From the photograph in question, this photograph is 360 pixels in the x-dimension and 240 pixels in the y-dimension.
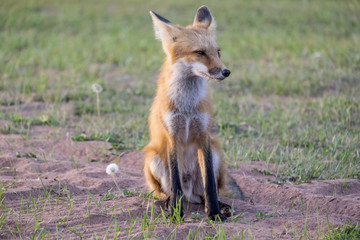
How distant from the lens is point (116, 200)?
4500 millimetres

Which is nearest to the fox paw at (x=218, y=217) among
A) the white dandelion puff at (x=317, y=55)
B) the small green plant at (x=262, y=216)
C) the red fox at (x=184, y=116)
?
the red fox at (x=184, y=116)

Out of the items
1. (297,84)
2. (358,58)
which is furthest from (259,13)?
(297,84)

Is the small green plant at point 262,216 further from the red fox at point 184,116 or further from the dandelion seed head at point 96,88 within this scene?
the dandelion seed head at point 96,88

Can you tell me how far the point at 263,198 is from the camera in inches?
192

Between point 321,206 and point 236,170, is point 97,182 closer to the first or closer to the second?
point 236,170

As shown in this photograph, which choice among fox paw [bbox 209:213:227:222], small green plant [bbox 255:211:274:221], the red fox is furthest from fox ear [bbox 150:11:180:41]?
small green plant [bbox 255:211:274:221]

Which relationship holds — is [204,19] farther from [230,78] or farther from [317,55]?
[317,55]

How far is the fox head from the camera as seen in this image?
166 inches

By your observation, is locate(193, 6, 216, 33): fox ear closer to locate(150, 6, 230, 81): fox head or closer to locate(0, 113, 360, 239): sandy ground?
locate(150, 6, 230, 81): fox head

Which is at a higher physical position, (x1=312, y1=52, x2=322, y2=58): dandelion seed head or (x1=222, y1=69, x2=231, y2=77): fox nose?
(x1=222, y1=69, x2=231, y2=77): fox nose

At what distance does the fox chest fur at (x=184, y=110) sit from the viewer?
4379mm

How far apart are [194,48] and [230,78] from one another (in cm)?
518

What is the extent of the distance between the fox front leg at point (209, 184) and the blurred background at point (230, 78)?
1279mm

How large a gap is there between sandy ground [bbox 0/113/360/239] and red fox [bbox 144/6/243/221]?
291mm
